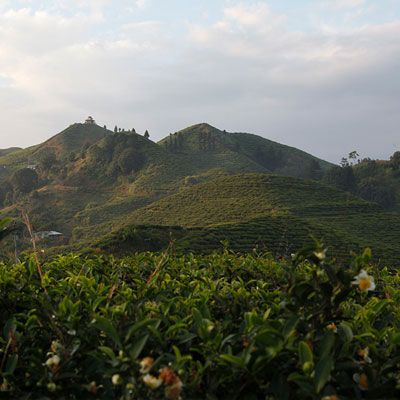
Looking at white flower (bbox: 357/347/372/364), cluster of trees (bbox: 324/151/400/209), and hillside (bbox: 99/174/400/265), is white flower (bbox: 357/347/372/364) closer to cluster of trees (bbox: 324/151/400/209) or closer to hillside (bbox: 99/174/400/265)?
hillside (bbox: 99/174/400/265)

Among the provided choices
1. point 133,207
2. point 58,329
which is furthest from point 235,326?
point 133,207

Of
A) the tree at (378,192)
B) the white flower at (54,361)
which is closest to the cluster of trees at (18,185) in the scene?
the tree at (378,192)

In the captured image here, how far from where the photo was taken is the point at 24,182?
71438 mm

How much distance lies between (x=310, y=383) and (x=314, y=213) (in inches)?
1671

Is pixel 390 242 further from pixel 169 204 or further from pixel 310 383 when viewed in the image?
pixel 310 383

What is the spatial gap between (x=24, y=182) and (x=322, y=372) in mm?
75885

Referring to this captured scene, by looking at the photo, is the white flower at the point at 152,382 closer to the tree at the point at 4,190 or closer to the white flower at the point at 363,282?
the white flower at the point at 363,282

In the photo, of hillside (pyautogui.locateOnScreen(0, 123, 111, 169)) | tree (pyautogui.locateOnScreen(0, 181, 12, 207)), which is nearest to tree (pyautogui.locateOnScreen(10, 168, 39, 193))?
tree (pyautogui.locateOnScreen(0, 181, 12, 207))

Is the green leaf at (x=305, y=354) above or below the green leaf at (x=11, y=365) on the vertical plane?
above

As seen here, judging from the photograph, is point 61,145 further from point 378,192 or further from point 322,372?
point 322,372

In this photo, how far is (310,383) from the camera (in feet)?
4.51

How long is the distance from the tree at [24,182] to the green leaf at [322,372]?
7464 cm

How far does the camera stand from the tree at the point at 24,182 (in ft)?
232

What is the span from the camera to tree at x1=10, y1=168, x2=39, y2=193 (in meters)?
70.7
